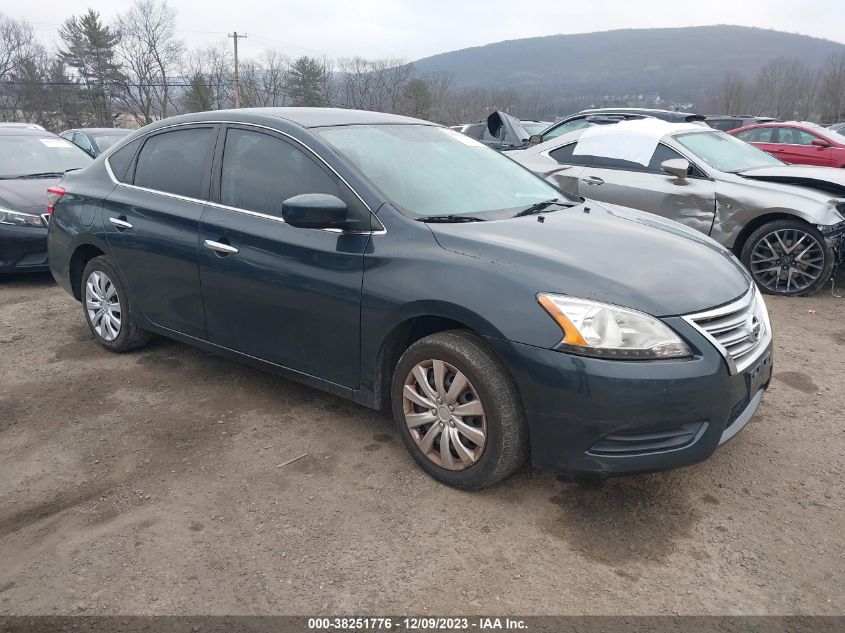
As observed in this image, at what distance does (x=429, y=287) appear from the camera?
2.89 m

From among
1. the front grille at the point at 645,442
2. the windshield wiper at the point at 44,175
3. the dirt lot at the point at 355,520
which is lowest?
the dirt lot at the point at 355,520

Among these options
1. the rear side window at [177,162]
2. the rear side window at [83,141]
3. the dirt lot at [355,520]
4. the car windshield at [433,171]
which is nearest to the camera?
the dirt lot at [355,520]

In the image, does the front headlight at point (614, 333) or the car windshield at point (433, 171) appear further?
the car windshield at point (433, 171)

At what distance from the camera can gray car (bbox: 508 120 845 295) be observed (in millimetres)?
6020

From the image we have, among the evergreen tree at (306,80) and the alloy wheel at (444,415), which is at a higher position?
the evergreen tree at (306,80)

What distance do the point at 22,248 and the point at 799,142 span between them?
1284 centimetres

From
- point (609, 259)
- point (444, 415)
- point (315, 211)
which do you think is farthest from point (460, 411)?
point (315, 211)

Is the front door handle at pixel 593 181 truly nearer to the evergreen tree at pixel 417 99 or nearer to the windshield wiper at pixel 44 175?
the windshield wiper at pixel 44 175

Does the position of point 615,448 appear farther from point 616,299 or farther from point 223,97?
point 223,97

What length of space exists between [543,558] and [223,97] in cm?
5259

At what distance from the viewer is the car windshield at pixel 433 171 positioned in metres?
3.32

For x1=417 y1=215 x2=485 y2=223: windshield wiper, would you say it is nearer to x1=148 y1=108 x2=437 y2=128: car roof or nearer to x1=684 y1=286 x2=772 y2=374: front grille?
x1=148 y1=108 x2=437 y2=128: car roof

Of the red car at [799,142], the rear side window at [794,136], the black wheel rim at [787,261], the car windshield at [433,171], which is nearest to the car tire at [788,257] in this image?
the black wheel rim at [787,261]

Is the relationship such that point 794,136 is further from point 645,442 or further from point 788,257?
point 645,442
